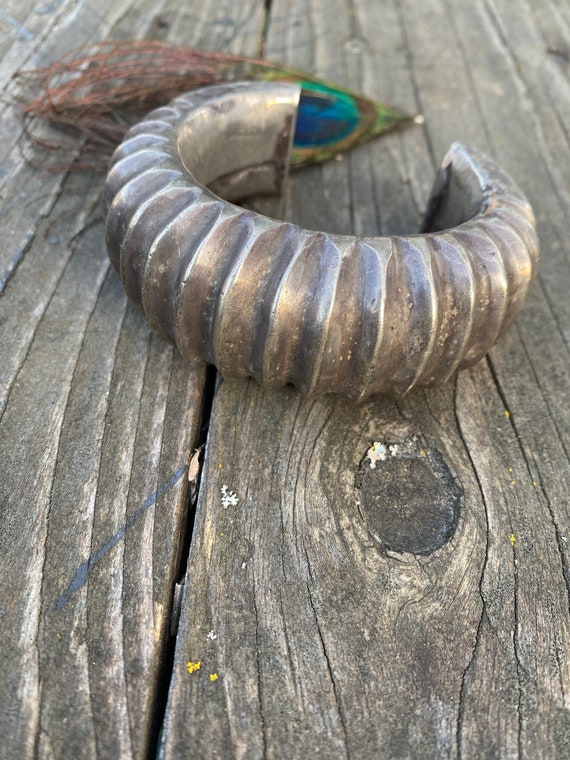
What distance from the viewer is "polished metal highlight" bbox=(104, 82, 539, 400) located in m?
1.07

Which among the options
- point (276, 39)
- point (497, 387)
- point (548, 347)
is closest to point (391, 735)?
point (497, 387)

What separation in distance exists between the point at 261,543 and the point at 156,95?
4.74ft

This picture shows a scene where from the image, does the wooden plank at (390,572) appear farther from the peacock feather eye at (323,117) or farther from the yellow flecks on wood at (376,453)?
the peacock feather eye at (323,117)

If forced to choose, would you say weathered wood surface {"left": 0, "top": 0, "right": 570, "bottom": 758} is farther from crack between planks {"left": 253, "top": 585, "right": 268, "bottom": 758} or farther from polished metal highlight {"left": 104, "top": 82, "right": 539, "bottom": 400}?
polished metal highlight {"left": 104, "top": 82, "right": 539, "bottom": 400}

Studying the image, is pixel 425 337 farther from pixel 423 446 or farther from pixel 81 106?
pixel 81 106

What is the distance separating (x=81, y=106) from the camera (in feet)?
5.85

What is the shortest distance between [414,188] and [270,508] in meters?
1.10

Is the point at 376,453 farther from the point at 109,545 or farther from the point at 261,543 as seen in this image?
the point at 109,545

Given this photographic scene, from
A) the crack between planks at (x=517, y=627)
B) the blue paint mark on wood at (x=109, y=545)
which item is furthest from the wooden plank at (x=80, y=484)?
the crack between planks at (x=517, y=627)

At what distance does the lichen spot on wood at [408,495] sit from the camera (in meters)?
1.08

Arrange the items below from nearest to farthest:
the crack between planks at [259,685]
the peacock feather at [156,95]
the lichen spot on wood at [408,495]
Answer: the crack between planks at [259,685] → the lichen spot on wood at [408,495] → the peacock feather at [156,95]

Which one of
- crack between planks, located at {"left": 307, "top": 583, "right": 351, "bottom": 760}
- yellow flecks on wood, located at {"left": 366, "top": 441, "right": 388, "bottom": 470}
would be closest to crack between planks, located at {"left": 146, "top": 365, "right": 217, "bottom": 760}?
crack between planks, located at {"left": 307, "top": 583, "right": 351, "bottom": 760}

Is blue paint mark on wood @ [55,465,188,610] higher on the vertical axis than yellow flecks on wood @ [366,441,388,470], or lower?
lower

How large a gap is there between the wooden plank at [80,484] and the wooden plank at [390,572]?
0.20 ft
